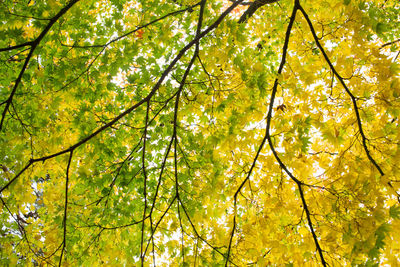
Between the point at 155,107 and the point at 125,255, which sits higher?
the point at 155,107

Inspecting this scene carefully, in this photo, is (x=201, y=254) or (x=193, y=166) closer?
(x=201, y=254)

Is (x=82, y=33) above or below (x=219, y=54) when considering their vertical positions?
above

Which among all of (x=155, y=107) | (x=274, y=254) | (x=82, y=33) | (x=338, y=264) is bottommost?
(x=338, y=264)

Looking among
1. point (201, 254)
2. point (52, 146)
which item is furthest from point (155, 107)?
point (201, 254)

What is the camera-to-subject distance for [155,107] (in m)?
3.52

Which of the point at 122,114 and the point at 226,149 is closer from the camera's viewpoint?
the point at 122,114

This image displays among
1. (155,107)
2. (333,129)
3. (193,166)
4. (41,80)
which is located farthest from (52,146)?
(333,129)

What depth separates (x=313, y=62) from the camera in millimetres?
2887

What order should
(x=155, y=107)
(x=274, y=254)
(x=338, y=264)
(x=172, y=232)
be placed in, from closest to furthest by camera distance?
1. (x=338, y=264)
2. (x=274, y=254)
3. (x=172, y=232)
4. (x=155, y=107)

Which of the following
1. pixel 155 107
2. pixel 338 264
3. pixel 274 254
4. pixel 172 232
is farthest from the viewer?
pixel 155 107

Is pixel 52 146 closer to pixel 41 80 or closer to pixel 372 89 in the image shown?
pixel 41 80

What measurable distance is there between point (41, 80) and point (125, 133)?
3.56 ft

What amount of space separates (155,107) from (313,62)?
6.15 ft

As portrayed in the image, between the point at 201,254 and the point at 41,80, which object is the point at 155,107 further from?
the point at 201,254
